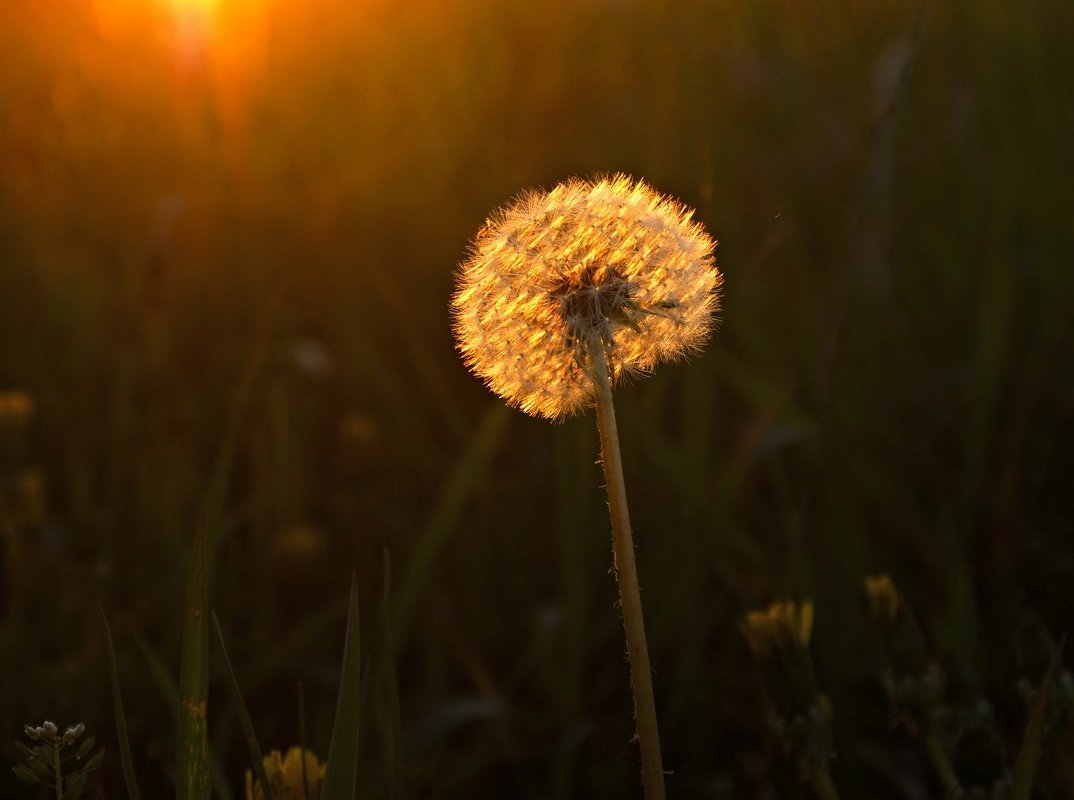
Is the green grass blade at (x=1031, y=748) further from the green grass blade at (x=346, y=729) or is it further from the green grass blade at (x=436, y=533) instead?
the green grass blade at (x=436, y=533)

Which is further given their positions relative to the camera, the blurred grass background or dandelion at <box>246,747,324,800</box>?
the blurred grass background

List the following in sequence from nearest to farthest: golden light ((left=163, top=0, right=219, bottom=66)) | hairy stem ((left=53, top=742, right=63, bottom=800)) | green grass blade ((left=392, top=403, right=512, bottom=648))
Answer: hairy stem ((left=53, top=742, right=63, bottom=800)), green grass blade ((left=392, top=403, right=512, bottom=648)), golden light ((left=163, top=0, right=219, bottom=66))

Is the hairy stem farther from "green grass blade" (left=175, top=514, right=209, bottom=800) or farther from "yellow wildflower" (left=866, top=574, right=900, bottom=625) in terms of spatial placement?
"yellow wildflower" (left=866, top=574, right=900, bottom=625)

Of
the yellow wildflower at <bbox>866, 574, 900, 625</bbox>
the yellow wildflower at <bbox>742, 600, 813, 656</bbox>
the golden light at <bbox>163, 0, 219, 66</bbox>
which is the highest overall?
the golden light at <bbox>163, 0, 219, 66</bbox>

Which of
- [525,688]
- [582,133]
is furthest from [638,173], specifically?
[525,688]

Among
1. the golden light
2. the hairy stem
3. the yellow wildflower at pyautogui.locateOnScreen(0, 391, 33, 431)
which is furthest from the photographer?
the golden light

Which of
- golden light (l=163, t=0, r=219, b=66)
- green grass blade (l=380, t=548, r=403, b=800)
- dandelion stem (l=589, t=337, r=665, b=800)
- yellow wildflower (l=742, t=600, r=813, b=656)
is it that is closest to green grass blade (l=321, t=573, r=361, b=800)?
green grass blade (l=380, t=548, r=403, b=800)

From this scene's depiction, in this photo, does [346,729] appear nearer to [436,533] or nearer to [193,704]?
[193,704]

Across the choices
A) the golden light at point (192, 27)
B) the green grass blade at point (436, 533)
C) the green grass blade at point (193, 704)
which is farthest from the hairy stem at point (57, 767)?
the golden light at point (192, 27)

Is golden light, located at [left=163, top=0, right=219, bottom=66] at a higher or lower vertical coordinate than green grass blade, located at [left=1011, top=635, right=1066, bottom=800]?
higher
